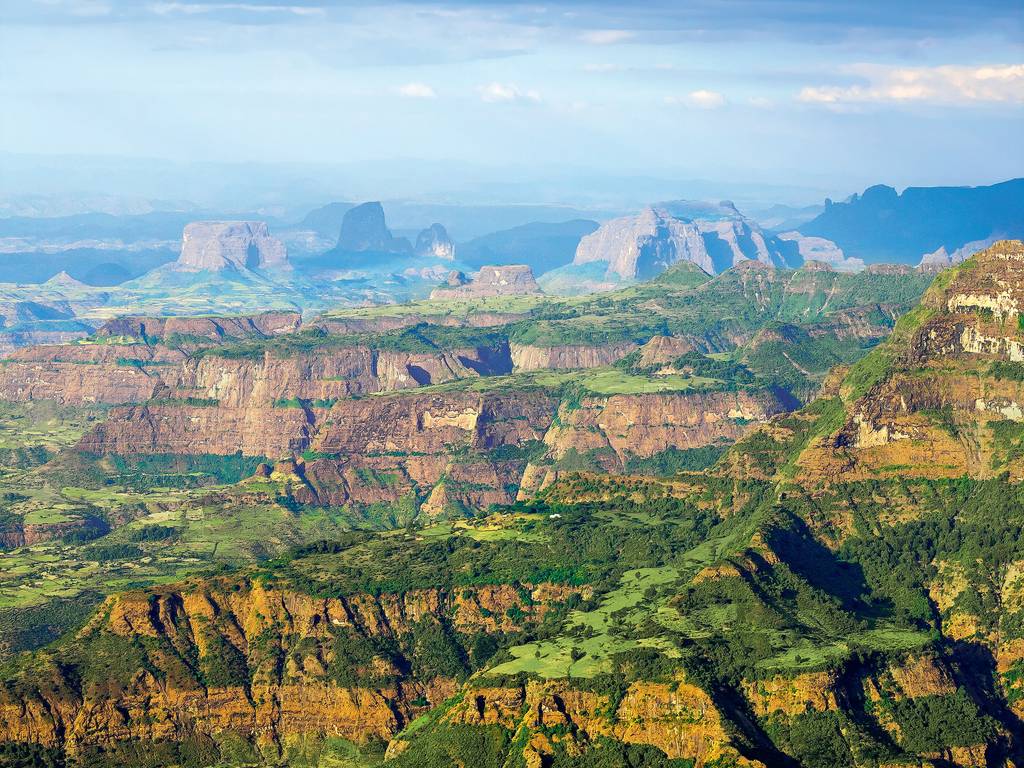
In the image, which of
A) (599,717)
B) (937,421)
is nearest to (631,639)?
(599,717)

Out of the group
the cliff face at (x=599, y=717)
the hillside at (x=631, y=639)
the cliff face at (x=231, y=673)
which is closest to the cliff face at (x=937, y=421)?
the hillside at (x=631, y=639)

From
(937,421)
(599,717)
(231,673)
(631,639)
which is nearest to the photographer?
(599,717)

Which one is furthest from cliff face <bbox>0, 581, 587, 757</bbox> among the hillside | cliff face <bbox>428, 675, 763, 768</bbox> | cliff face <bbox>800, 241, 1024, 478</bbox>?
cliff face <bbox>800, 241, 1024, 478</bbox>

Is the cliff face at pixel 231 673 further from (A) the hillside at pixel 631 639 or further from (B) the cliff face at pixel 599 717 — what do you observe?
(B) the cliff face at pixel 599 717

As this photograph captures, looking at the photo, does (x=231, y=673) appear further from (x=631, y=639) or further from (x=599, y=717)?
(x=599, y=717)

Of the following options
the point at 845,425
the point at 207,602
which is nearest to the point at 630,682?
the point at 207,602

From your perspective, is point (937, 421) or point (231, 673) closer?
point (231, 673)

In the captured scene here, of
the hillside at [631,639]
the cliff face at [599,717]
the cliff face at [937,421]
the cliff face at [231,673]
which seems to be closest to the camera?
the cliff face at [599,717]

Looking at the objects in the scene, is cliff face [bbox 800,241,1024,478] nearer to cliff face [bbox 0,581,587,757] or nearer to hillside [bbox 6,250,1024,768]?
hillside [bbox 6,250,1024,768]

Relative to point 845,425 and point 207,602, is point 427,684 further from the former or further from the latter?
point 845,425

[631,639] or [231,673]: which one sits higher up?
[631,639]

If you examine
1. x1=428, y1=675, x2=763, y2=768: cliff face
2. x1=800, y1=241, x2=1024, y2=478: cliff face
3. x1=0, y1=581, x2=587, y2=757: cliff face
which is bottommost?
x1=0, y1=581, x2=587, y2=757: cliff face
